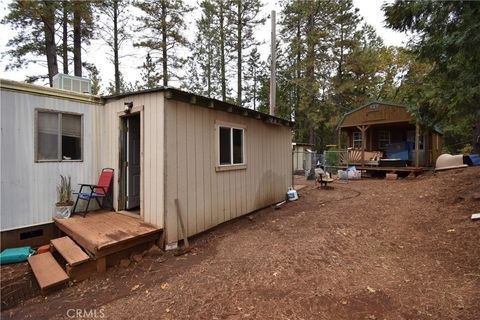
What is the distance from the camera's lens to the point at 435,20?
356cm

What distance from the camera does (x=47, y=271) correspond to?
3322 mm

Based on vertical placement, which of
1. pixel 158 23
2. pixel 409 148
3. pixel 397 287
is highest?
pixel 158 23

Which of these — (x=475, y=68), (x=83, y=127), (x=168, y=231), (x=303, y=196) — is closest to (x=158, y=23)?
(x=83, y=127)

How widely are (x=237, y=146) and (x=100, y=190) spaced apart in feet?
10.0

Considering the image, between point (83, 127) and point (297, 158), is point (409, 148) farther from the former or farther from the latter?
point (83, 127)

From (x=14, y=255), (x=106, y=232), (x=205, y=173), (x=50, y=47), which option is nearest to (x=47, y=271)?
(x=106, y=232)

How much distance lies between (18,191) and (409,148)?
Answer: 619 inches

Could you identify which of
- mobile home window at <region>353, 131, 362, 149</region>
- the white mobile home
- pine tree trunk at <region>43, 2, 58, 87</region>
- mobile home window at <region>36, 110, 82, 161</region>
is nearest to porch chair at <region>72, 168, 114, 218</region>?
the white mobile home

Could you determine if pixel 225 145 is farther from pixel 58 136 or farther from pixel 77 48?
pixel 77 48

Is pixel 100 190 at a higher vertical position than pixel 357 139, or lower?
lower

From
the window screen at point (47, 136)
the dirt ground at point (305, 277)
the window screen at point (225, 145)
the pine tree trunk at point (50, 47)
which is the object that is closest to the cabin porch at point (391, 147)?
the dirt ground at point (305, 277)

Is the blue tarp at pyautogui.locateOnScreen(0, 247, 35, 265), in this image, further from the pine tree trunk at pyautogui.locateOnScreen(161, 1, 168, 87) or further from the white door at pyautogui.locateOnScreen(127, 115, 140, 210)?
the pine tree trunk at pyautogui.locateOnScreen(161, 1, 168, 87)

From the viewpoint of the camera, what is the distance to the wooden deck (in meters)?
3.44

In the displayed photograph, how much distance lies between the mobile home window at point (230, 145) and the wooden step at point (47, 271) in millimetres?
3147
